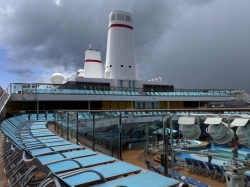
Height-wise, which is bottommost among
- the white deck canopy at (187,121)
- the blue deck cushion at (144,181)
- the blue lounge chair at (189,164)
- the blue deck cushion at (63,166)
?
the blue lounge chair at (189,164)

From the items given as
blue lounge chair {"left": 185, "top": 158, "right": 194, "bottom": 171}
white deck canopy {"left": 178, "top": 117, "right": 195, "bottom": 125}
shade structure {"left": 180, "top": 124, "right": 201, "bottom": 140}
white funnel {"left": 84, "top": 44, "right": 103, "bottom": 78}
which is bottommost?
blue lounge chair {"left": 185, "top": 158, "right": 194, "bottom": 171}

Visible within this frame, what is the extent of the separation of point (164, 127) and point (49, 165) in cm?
155

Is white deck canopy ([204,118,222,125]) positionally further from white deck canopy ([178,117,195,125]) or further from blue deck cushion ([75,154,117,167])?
blue deck cushion ([75,154,117,167])

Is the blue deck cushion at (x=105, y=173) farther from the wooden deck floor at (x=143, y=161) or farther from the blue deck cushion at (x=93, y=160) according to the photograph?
the wooden deck floor at (x=143, y=161)

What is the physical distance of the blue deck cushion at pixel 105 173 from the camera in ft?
5.59

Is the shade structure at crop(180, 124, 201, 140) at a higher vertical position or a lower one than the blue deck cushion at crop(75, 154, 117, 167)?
higher

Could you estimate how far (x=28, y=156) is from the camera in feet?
8.10

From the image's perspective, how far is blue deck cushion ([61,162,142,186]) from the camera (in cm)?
171

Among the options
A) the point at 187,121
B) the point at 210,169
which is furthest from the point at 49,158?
the point at 210,169

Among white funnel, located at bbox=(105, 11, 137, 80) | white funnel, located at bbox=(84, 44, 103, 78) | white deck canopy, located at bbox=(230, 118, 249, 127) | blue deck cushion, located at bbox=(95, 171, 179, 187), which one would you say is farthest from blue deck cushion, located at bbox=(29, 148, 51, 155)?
white funnel, located at bbox=(84, 44, 103, 78)

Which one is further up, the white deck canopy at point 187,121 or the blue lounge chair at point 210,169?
the white deck canopy at point 187,121

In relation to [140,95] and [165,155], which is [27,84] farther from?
[165,155]

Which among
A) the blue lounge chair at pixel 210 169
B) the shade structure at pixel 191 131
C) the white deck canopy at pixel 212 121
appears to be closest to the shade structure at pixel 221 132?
the white deck canopy at pixel 212 121

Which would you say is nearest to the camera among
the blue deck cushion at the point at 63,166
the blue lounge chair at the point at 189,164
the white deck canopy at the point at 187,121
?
the blue deck cushion at the point at 63,166
